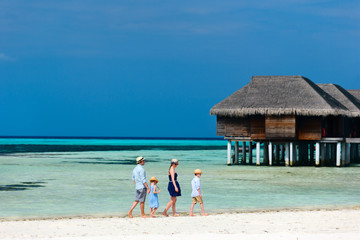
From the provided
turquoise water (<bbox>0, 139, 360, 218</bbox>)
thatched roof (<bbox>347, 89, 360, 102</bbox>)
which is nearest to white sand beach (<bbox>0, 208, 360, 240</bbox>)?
turquoise water (<bbox>0, 139, 360, 218</bbox>)

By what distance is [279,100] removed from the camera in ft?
112

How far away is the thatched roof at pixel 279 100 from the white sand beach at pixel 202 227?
19.8m

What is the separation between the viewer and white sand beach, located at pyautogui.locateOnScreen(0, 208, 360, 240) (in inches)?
418

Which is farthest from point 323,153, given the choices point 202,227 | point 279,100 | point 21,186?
point 202,227

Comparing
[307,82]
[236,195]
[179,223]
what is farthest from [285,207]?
[307,82]

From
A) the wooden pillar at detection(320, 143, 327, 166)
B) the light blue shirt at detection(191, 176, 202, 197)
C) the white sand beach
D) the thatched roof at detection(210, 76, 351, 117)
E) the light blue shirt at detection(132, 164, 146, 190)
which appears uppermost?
the thatched roof at detection(210, 76, 351, 117)

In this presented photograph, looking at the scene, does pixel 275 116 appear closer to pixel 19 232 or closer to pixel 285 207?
pixel 285 207

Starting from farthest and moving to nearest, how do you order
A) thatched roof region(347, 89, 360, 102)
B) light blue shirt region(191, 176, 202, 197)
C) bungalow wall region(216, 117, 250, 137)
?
thatched roof region(347, 89, 360, 102)
bungalow wall region(216, 117, 250, 137)
light blue shirt region(191, 176, 202, 197)

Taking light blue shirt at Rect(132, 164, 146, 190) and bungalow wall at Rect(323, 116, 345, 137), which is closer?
light blue shirt at Rect(132, 164, 146, 190)

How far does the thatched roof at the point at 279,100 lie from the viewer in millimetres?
33375

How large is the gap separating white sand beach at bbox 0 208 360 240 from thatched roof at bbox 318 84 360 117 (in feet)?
79.8

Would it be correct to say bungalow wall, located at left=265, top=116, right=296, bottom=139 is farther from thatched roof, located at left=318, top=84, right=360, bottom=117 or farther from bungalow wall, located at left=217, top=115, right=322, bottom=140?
thatched roof, located at left=318, top=84, right=360, bottom=117

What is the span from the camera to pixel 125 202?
17297 millimetres

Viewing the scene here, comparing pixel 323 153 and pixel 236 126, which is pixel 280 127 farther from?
Answer: pixel 323 153
